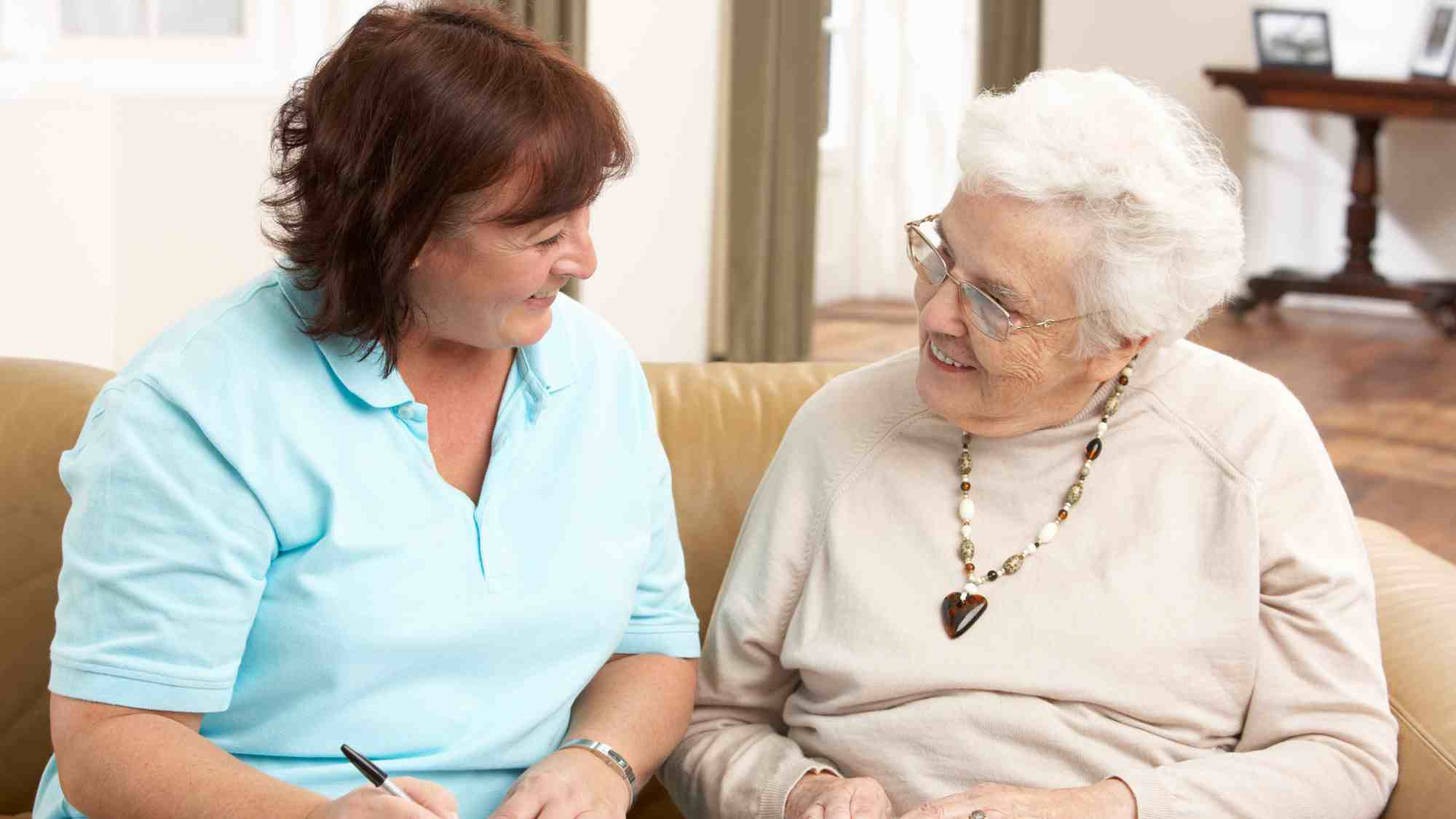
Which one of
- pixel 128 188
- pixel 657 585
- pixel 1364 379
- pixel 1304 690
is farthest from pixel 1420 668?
pixel 1364 379

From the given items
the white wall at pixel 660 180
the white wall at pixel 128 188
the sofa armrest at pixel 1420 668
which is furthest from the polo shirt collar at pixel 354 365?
the white wall at pixel 660 180

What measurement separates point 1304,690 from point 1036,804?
0.30 m

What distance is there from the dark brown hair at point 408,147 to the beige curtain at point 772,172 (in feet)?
13.7

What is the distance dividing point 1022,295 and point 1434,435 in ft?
14.3

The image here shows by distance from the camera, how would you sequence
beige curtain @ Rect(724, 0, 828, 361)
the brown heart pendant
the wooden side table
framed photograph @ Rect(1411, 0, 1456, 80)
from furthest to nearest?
framed photograph @ Rect(1411, 0, 1456, 80) → the wooden side table → beige curtain @ Rect(724, 0, 828, 361) → the brown heart pendant

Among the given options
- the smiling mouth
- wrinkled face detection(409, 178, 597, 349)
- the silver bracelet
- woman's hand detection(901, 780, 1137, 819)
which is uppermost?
wrinkled face detection(409, 178, 597, 349)

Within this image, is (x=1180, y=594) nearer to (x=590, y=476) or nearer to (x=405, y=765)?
(x=590, y=476)

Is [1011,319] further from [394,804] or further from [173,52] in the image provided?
[173,52]

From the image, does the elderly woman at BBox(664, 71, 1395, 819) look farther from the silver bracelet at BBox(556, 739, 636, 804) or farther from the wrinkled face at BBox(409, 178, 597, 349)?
the wrinkled face at BBox(409, 178, 597, 349)

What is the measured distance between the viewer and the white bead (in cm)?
155

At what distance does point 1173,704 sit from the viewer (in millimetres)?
1503

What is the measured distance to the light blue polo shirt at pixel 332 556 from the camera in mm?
1186

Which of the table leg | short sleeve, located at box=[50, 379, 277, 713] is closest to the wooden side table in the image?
the table leg

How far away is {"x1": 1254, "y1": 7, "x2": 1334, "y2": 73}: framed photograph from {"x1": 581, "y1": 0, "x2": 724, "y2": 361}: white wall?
3.54 meters
